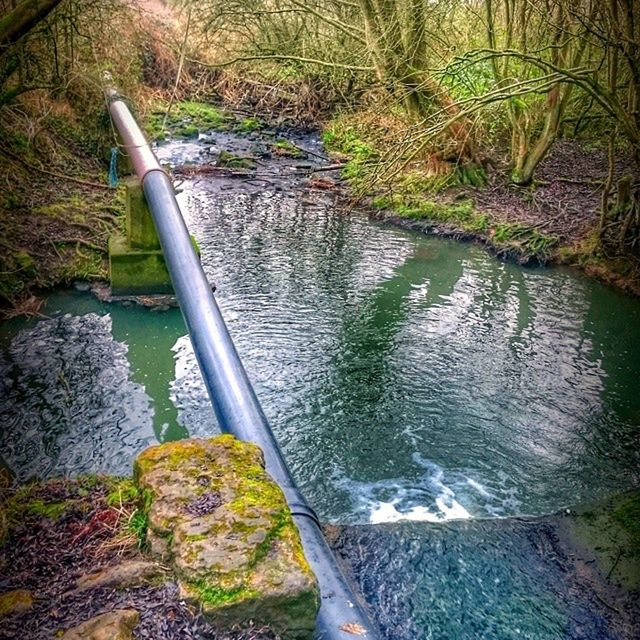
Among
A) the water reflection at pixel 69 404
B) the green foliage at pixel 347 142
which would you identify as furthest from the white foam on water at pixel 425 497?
the green foliage at pixel 347 142

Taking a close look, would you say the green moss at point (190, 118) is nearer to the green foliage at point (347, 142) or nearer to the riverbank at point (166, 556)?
the green foliage at point (347, 142)

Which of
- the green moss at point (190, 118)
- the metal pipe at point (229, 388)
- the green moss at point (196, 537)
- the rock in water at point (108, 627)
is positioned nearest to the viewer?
the rock in water at point (108, 627)

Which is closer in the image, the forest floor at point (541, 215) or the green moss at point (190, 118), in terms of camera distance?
→ the forest floor at point (541, 215)

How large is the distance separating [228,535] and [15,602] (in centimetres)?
72

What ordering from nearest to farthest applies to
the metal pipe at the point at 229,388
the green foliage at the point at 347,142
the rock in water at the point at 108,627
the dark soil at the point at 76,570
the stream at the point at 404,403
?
the rock in water at the point at 108,627 < the dark soil at the point at 76,570 < the metal pipe at the point at 229,388 < the stream at the point at 404,403 < the green foliage at the point at 347,142

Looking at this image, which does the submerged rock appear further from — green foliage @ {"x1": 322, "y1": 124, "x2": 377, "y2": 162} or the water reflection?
green foliage @ {"x1": 322, "y1": 124, "x2": 377, "y2": 162}

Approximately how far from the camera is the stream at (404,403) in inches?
181

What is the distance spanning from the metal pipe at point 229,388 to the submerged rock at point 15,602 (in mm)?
1001

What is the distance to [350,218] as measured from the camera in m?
13.3

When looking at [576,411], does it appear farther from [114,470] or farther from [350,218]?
[350,218]

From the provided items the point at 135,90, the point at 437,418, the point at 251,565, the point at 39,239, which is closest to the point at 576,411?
the point at 437,418

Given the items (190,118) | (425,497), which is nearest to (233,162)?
(190,118)

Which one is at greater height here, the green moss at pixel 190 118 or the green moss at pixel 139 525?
the green moss at pixel 190 118

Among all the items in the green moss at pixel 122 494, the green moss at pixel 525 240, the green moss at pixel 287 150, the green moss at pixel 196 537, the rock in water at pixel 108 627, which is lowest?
the green moss at pixel 525 240
